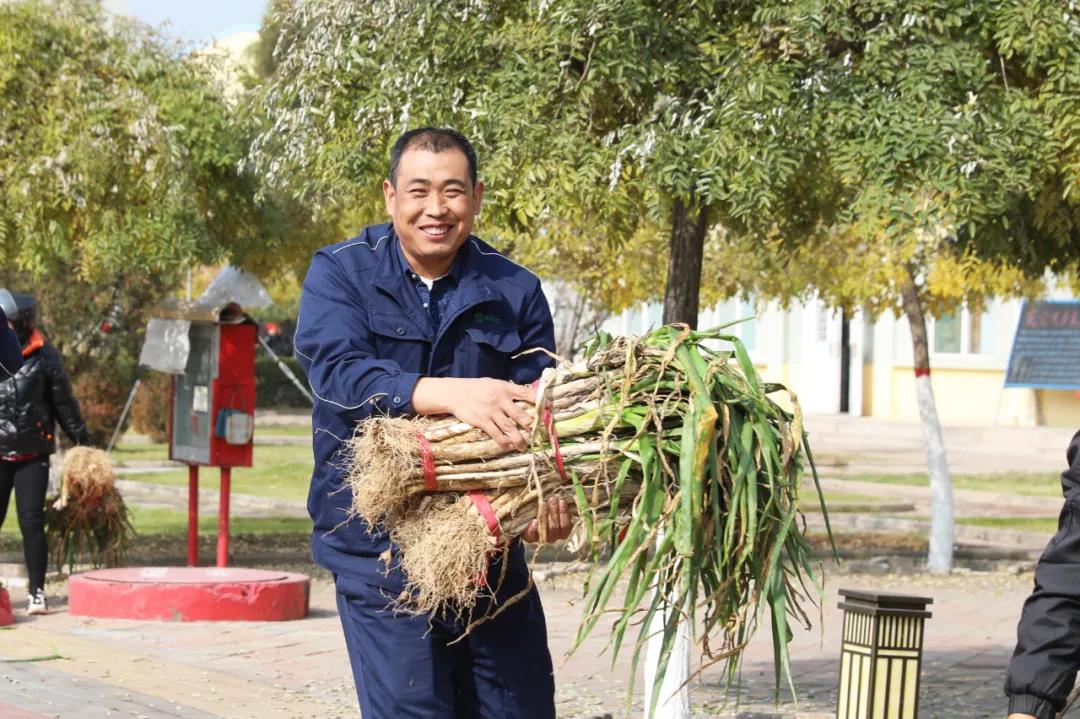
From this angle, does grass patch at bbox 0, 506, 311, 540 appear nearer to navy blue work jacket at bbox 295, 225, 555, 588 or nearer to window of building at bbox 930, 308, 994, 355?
navy blue work jacket at bbox 295, 225, 555, 588

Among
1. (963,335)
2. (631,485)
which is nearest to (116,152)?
(631,485)

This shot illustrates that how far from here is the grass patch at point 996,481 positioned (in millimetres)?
24406

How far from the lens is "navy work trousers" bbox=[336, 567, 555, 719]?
Answer: 3.83 m

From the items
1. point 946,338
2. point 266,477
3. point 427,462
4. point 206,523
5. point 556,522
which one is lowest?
point 206,523

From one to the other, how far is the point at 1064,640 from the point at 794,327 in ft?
128

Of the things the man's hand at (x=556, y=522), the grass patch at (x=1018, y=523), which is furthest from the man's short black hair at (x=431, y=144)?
the grass patch at (x=1018, y=523)

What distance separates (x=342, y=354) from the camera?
382cm

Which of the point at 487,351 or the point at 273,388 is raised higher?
the point at 273,388

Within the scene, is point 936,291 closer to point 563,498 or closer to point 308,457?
point 308,457

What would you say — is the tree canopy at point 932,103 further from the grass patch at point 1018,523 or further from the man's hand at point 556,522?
the grass patch at point 1018,523

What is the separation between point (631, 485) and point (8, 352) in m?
3.06

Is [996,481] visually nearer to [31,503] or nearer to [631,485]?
[31,503]

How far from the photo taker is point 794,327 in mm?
41594

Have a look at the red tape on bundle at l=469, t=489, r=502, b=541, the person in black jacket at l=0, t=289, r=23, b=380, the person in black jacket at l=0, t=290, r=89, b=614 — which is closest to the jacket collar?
the person in black jacket at l=0, t=290, r=89, b=614
